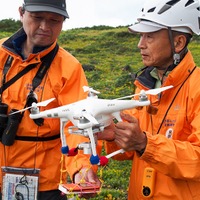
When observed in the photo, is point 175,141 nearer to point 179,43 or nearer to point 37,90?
point 179,43

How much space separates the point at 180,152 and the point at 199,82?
24.9 inches

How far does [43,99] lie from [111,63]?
2187cm

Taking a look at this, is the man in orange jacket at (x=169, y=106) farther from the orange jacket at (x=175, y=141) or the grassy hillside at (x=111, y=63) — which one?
the grassy hillside at (x=111, y=63)

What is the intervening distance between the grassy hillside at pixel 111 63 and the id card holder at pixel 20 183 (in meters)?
2.88

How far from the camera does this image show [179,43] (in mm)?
4012

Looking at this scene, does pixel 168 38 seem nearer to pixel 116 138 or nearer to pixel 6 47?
pixel 116 138

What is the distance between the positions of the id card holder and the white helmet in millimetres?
1698

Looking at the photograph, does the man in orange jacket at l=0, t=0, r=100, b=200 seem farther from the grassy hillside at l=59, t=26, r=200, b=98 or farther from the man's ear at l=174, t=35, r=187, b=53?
the grassy hillside at l=59, t=26, r=200, b=98

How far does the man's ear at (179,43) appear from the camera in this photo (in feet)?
13.1

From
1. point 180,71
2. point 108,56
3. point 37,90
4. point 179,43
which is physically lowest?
point 37,90

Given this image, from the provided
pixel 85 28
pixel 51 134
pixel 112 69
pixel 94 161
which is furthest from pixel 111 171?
pixel 85 28

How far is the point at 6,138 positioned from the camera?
453 cm

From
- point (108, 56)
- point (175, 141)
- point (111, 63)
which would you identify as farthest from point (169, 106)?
point (108, 56)

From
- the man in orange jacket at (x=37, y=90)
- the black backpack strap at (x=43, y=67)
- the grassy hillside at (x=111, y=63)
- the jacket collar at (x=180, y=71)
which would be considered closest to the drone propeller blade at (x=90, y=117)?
the jacket collar at (x=180, y=71)
